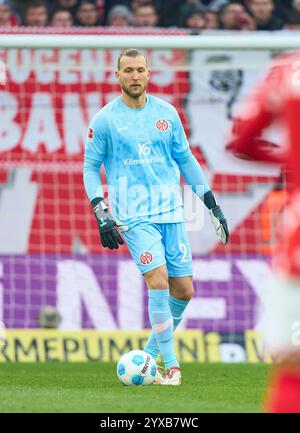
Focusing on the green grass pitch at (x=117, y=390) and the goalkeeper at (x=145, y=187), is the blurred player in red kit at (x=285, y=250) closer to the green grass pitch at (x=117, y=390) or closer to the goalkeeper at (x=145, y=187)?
the green grass pitch at (x=117, y=390)

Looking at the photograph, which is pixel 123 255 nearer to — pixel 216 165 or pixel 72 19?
pixel 216 165

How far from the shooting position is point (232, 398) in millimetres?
8188

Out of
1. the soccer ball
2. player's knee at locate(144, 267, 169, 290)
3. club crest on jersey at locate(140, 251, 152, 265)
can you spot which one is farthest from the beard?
the soccer ball

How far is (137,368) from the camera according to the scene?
895cm

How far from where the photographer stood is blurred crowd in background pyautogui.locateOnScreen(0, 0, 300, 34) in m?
14.3

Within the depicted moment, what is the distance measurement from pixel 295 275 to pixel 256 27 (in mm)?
9714

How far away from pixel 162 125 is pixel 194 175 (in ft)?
1.65

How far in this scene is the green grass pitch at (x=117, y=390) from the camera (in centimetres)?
752

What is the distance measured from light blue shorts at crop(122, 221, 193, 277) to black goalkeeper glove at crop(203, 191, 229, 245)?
25 centimetres

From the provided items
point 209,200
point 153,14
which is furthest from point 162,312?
point 153,14

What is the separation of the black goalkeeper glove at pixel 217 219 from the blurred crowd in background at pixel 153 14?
16.7ft

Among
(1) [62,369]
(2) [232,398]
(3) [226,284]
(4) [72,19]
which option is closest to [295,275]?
(2) [232,398]

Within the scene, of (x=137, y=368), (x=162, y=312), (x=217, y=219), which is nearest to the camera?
(x=137, y=368)

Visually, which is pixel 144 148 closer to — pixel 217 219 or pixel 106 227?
pixel 106 227
